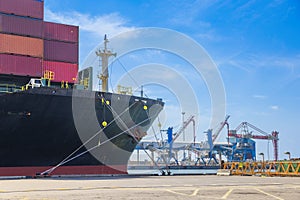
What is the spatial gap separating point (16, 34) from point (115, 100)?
7.46m

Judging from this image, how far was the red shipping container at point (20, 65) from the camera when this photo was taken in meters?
22.3

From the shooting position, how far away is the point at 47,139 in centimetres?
2184

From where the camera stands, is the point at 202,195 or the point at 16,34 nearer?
the point at 202,195

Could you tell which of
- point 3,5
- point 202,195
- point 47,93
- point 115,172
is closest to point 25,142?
point 47,93

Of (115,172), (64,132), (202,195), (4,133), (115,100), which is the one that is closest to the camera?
(202,195)

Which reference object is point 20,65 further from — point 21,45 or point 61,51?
point 61,51

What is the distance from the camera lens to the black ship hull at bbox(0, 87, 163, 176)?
20.7 meters

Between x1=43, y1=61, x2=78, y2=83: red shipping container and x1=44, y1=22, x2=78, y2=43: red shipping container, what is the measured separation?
2215mm

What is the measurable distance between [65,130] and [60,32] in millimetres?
7762

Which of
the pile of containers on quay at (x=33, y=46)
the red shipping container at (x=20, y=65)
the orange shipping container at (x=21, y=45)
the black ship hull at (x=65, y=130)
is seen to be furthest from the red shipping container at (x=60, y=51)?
the black ship hull at (x=65, y=130)

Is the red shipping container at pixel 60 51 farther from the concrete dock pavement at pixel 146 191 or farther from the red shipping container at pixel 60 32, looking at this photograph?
the concrete dock pavement at pixel 146 191

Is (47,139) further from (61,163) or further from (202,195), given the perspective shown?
(202,195)

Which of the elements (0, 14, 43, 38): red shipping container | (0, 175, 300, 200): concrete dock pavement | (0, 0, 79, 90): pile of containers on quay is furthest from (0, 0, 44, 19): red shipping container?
(0, 175, 300, 200): concrete dock pavement

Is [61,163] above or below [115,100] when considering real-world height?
below
